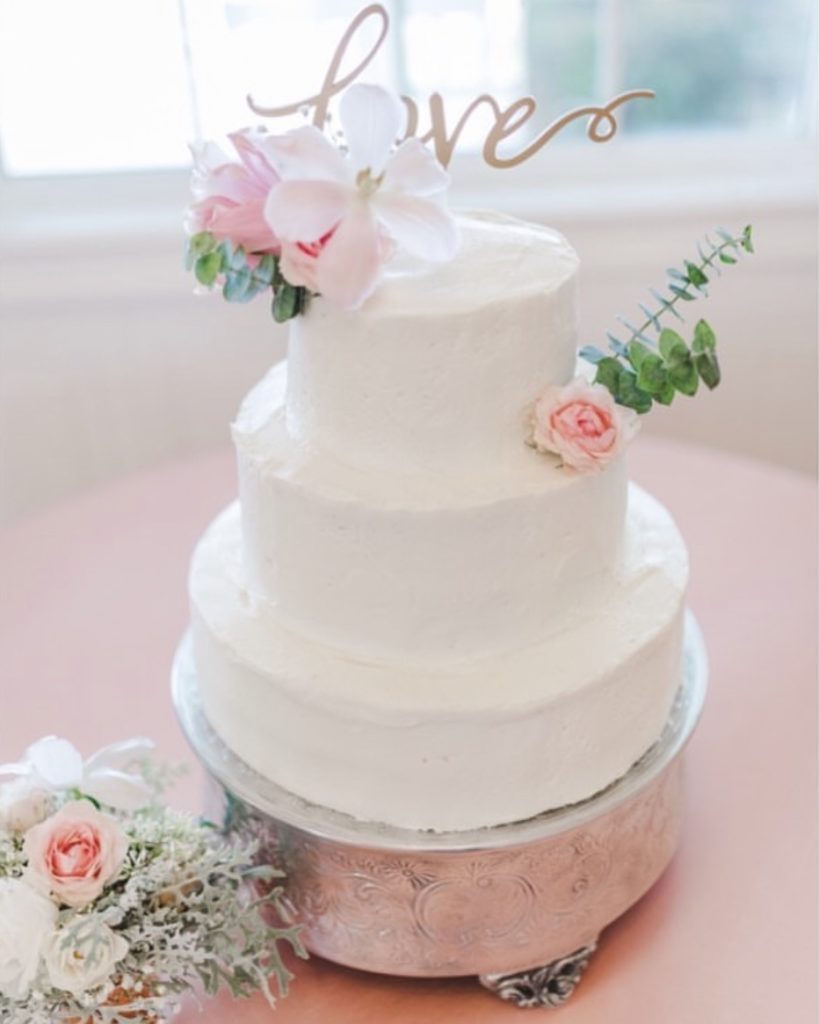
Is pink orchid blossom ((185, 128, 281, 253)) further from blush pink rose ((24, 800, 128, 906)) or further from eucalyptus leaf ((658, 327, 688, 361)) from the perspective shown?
blush pink rose ((24, 800, 128, 906))

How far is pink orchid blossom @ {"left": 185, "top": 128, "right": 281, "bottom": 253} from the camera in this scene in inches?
39.6

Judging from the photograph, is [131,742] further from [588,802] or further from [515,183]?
[515,183]

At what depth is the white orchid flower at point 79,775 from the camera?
112 centimetres

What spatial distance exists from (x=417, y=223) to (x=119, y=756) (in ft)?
1.83

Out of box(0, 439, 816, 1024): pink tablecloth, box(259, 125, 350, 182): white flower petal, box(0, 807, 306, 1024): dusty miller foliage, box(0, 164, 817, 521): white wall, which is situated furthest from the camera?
box(0, 164, 817, 521): white wall

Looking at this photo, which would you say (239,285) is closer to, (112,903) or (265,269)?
(265,269)

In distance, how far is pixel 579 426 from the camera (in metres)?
1.04

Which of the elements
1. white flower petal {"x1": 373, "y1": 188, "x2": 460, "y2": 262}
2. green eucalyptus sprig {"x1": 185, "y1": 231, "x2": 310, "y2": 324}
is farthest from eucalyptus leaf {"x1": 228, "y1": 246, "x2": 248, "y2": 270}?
white flower petal {"x1": 373, "y1": 188, "x2": 460, "y2": 262}

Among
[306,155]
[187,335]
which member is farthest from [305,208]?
[187,335]

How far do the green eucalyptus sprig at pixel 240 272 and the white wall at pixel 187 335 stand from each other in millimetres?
1097

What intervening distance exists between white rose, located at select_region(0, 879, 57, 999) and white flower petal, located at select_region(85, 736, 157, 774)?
0.43ft

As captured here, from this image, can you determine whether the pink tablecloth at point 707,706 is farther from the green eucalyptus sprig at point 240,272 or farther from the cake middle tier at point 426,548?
the green eucalyptus sprig at point 240,272

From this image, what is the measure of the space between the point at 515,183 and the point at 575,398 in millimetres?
1281

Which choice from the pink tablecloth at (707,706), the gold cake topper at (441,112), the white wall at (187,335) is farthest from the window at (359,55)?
the gold cake topper at (441,112)
